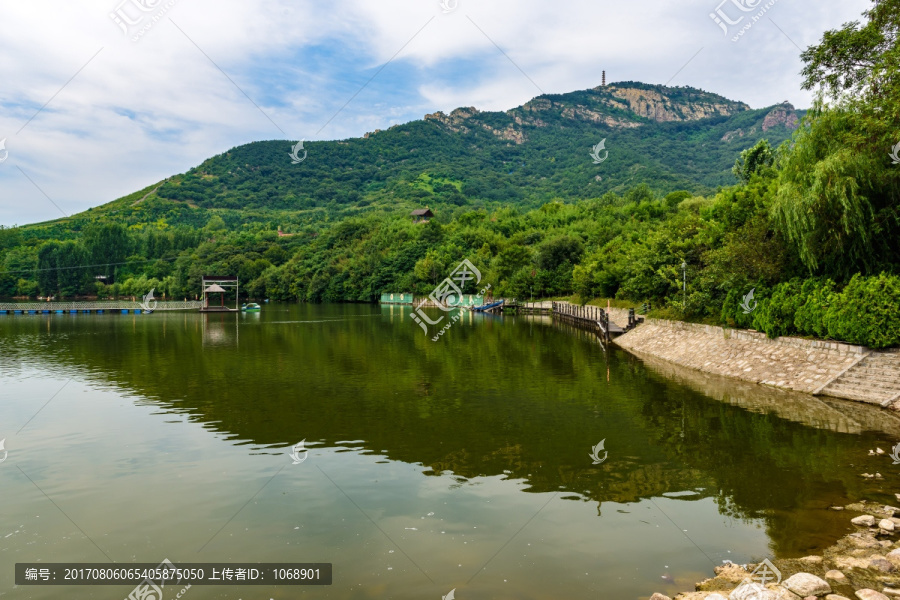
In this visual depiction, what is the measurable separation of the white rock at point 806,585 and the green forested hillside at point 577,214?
41.0ft

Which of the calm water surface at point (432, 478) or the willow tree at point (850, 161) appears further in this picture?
the willow tree at point (850, 161)

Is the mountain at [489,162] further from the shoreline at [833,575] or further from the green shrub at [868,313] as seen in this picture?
the shoreline at [833,575]

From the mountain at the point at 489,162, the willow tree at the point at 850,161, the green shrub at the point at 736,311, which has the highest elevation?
the mountain at the point at 489,162

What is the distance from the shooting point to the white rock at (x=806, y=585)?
6.25m

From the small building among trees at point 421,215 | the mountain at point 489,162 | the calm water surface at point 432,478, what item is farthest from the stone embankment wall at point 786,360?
the small building among trees at point 421,215

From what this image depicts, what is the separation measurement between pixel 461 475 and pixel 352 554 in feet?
11.7

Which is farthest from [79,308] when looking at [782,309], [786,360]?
[786,360]

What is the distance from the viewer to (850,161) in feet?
56.7

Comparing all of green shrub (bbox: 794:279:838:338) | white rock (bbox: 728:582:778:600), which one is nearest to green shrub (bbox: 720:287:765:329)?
green shrub (bbox: 794:279:838:338)

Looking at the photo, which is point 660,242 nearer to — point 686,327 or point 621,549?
point 686,327

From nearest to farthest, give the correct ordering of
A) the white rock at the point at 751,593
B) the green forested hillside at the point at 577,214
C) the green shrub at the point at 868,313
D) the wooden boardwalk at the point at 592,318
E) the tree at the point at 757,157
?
the white rock at the point at 751,593, the green shrub at the point at 868,313, the green forested hillside at the point at 577,214, the wooden boardwalk at the point at 592,318, the tree at the point at 757,157

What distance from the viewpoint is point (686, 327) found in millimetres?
28297

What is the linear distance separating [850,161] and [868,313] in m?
4.81

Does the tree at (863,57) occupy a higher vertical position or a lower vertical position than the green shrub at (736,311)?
higher
